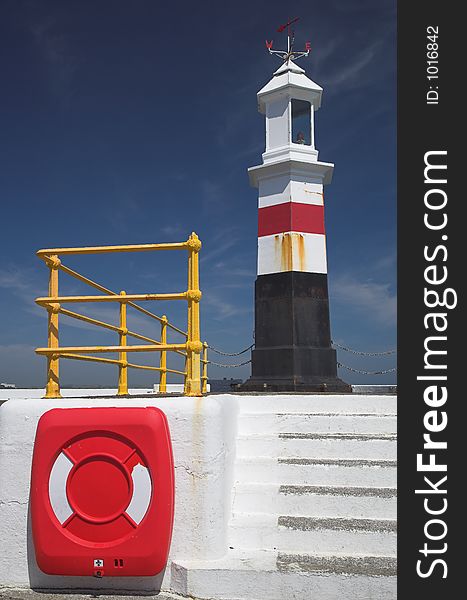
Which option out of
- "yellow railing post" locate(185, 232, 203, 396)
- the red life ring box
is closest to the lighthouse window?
"yellow railing post" locate(185, 232, 203, 396)

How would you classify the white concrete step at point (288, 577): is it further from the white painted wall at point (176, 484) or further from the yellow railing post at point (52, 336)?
the yellow railing post at point (52, 336)

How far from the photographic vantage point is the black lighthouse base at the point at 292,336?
23.2ft

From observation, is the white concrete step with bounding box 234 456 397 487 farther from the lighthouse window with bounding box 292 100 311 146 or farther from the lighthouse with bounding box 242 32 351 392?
the lighthouse window with bounding box 292 100 311 146

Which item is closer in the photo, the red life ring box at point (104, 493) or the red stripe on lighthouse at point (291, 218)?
the red life ring box at point (104, 493)

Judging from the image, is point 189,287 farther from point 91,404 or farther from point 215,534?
point 215,534

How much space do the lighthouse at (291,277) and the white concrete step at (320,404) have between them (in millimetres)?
1983

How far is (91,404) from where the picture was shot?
3531 millimetres

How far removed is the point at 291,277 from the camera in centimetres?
719

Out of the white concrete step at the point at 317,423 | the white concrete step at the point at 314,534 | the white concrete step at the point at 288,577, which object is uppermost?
the white concrete step at the point at 317,423

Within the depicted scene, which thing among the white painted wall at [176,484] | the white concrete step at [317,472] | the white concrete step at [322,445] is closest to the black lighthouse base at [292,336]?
the white concrete step at [322,445]

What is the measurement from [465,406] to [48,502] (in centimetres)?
264

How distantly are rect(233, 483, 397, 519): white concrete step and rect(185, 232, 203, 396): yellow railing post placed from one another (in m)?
0.84

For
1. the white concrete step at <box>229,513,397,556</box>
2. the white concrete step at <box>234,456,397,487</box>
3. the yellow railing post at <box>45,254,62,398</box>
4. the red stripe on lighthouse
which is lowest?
the white concrete step at <box>229,513,397,556</box>

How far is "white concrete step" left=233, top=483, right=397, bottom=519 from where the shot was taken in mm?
3604
